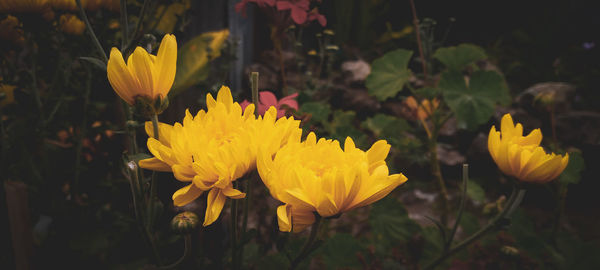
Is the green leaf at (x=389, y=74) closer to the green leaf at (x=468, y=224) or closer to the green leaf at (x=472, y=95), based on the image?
the green leaf at (x=472, y=95)

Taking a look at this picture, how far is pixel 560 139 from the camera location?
6.19 feet

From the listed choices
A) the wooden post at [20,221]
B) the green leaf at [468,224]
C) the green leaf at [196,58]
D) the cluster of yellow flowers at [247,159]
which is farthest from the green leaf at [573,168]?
the wooden post at [20,221]

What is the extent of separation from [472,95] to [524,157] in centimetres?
74

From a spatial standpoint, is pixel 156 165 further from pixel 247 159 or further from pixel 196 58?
pixel 196 58

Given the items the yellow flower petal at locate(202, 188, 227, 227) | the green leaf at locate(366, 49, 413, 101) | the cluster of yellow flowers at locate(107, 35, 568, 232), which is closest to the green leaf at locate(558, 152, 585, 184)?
the green leaf at locate(366, 49, 413, 101)

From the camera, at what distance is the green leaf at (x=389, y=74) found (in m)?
1.21

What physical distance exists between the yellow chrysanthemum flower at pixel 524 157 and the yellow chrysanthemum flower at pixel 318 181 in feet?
0.79

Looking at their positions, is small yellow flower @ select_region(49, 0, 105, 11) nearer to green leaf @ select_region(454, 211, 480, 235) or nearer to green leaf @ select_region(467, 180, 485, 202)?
green leaf @ select_region(454, 211, 480, 235)

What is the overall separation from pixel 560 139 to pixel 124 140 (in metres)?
2.06

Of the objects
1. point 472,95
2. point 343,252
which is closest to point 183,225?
point 343,252

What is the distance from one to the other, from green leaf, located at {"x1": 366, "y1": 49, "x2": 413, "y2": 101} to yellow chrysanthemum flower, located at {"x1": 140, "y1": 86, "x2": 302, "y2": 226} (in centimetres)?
88

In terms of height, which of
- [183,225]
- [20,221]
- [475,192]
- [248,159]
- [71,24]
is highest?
[71,24]

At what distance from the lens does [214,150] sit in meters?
0.37

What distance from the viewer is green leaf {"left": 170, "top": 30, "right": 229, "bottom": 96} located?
4.26 ft
